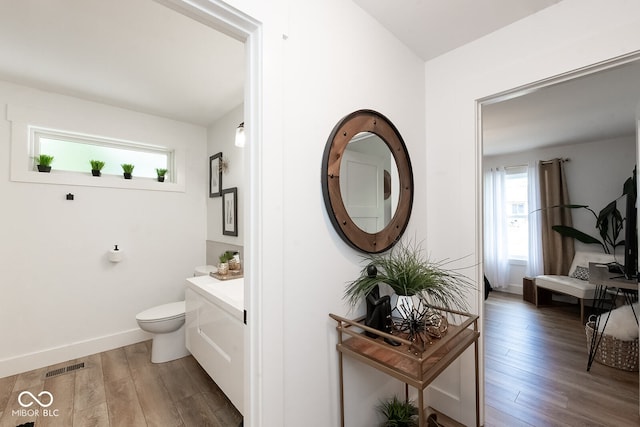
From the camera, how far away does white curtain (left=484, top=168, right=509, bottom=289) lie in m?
4.55

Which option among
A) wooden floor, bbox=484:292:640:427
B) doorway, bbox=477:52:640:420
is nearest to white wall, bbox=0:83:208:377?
doorway, bbox=477:52:640:420

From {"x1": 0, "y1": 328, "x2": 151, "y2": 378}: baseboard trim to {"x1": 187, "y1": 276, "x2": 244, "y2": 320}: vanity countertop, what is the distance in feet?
4.11

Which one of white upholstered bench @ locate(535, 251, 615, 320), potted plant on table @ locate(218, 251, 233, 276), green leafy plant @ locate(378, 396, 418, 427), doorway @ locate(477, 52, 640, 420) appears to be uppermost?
doorway @ locate(477, 52, 640, 420)

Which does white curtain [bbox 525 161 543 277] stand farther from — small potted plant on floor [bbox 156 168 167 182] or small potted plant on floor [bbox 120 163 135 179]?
small potted plant on floor [bbox 120 163 135 179]

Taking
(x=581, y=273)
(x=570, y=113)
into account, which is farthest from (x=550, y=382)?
(x=570, y=113)

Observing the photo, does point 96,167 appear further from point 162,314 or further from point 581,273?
point 581,273

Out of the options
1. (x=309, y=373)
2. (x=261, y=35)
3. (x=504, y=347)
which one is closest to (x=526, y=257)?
(x=504, y=347)

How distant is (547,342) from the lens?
2709 millimetres

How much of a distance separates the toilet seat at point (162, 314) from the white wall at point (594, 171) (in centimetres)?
516

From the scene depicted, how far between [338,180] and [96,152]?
9.10ft

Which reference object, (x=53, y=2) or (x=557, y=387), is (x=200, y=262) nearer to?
(x=53, y=2)

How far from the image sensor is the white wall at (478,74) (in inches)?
48.1

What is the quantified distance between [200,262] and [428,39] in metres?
3.11

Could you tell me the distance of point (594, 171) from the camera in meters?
3.73
